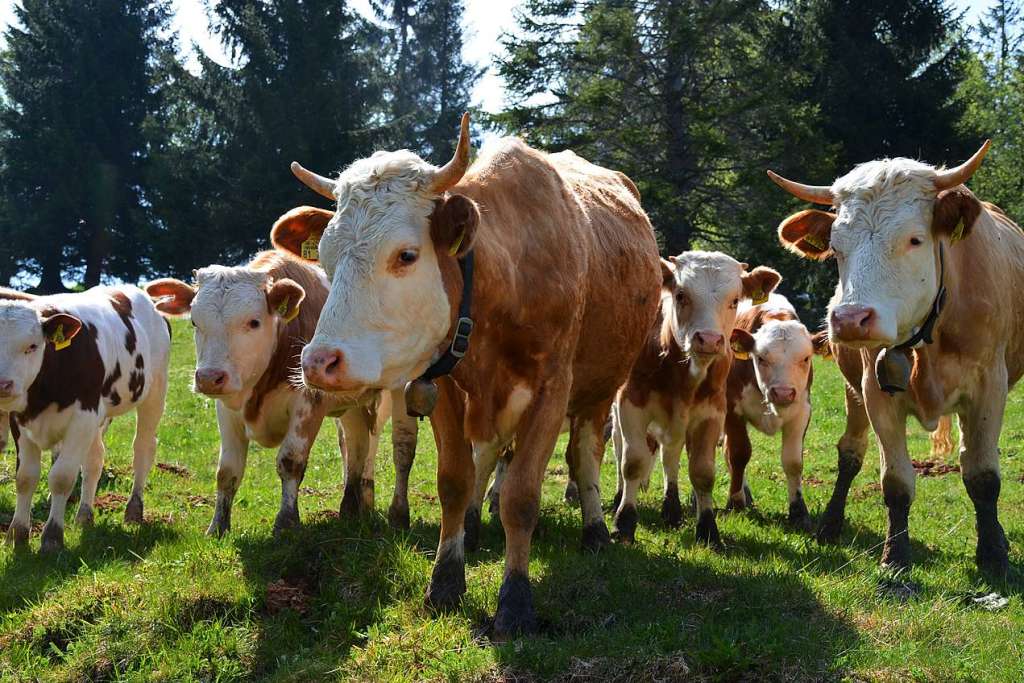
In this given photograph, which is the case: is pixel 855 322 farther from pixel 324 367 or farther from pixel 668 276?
pixel 668 276

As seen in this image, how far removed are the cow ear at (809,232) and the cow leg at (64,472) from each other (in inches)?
208

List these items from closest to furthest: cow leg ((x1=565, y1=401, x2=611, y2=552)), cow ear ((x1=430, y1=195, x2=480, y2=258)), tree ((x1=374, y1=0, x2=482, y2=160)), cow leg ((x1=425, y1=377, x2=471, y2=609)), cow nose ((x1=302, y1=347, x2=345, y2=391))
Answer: cow nose ((x1=302, y1=347, x2=345, y2=391))
cow ear ((x1=430, y1=195, x2=480, y2=258))
cow leg ((x1=425, y1=377, x2=471, y2=609))
cow leg ((x1=565, y1=401, x2=611, y2=552))
tree ((x1=374, y1=0, x2=482, y2=160))

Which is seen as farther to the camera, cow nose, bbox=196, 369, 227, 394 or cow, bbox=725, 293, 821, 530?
cow, bbox=725, 293, 821, 530

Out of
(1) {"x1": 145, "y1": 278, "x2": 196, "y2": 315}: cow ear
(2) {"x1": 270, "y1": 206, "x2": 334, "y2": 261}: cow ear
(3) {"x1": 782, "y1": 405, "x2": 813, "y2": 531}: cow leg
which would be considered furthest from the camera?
(3) {"x1": 782, "y1": 405, "x2": 813, "y2": 531}: cow leg

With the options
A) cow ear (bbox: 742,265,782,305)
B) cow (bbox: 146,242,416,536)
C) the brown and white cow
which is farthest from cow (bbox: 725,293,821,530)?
cow (bbox: 146,242,416,536)

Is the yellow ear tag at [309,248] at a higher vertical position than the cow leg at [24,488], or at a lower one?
higher

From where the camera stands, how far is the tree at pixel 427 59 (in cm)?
4431

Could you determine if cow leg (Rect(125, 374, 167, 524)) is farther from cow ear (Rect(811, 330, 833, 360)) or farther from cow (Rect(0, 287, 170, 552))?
cow ear (Rect(811, 330, 833, 360))

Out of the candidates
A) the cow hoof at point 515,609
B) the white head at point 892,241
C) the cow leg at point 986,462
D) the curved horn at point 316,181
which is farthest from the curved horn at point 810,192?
the cow hoof at point 515,609

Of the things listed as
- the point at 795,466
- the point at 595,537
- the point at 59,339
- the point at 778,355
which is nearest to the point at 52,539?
the point at 59,339

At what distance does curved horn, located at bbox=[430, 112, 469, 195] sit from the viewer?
179 inches

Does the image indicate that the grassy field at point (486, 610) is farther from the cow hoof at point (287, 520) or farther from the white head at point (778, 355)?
the white head at point (778, 355)

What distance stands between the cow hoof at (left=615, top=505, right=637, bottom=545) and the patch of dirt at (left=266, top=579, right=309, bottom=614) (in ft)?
8.07

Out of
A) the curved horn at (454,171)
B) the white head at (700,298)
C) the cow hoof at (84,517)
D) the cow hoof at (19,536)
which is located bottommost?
the cow hoof at (84,517)
